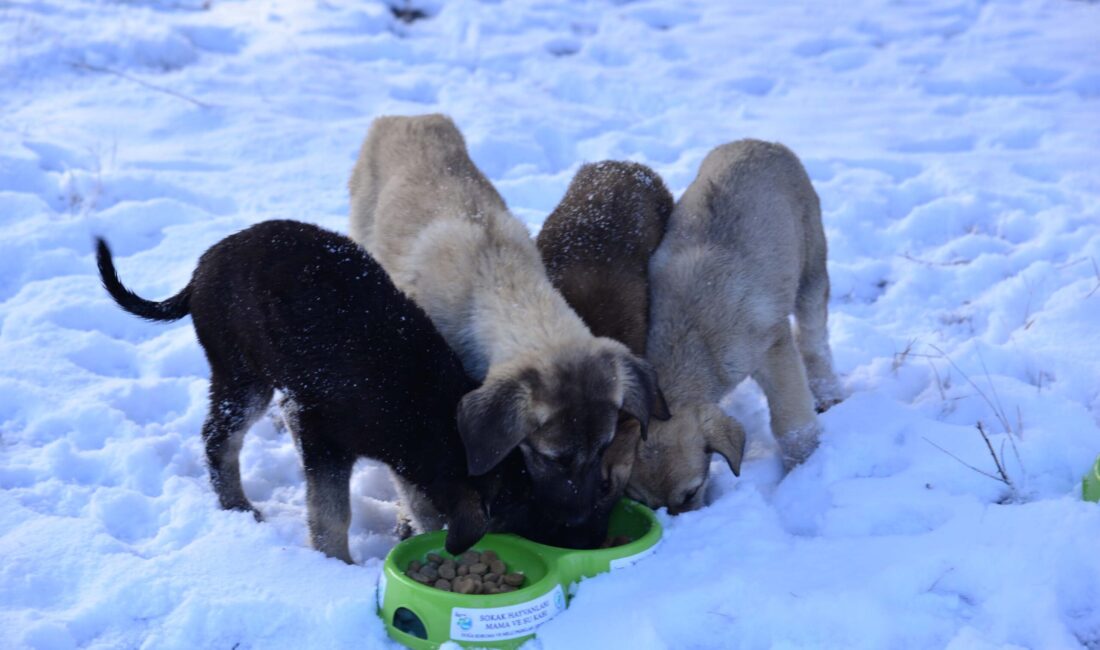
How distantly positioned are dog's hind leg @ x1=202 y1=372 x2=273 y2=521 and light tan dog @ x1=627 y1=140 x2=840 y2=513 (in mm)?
1650

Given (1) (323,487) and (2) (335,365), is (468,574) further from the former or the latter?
(2) (335,365)

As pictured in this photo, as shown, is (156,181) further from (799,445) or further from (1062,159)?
(1062,159)

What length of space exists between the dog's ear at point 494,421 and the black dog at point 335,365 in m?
0.25

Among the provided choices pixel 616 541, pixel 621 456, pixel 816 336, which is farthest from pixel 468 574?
pixel 816 336

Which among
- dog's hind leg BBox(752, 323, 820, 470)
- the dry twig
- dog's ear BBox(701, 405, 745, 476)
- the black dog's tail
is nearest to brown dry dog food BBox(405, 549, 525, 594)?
dog's ear BBox(701, 405, 745, 476)

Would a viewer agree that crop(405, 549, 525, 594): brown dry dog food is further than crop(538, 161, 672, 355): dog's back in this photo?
No

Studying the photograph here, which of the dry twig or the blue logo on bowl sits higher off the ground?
the dry twig

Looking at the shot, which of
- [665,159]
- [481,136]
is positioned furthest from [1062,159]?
[481,136]

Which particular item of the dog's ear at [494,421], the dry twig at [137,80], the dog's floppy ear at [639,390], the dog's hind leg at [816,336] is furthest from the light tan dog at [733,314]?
the dry twig at [137,80]

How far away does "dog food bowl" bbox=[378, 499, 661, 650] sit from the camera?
3.43 meters

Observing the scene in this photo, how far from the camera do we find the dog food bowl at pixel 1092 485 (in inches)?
153

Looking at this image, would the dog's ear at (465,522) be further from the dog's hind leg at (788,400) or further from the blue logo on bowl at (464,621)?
the dog's hind leg at (788,400)

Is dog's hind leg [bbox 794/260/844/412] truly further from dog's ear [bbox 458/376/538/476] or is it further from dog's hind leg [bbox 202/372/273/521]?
dog's hind leg [bbox 202/372/273/521]

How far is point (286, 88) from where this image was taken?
8.96 metres
